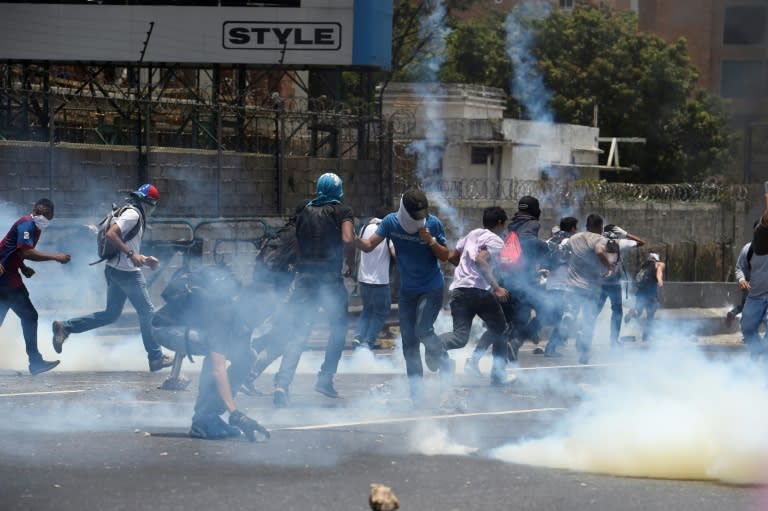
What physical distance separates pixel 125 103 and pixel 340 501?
11904mm

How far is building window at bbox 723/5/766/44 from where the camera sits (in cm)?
931

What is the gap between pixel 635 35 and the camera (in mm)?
49219

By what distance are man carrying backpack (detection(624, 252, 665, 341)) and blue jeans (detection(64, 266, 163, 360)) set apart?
711 cm

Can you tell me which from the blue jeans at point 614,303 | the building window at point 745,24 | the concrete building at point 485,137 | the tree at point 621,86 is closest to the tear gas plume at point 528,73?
the tree at point 621,86

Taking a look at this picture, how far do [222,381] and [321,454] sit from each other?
77cm

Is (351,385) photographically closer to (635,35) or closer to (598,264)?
(598,264)

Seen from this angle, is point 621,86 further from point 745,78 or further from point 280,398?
point 280,398

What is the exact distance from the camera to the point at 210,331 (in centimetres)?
796

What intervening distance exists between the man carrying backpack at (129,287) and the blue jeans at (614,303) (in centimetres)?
493

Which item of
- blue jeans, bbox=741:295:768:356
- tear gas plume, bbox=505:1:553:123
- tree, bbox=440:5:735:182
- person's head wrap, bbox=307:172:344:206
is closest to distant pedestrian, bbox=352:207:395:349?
person's head wrap, bbox=307:172:344:206

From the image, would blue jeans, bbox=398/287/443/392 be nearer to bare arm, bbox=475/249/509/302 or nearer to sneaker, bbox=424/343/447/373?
sneaker, bbox=424/343/447/373

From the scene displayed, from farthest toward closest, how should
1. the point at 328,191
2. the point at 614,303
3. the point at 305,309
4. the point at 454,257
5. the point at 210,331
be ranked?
1. the point at 614,303
2. the point at 454,257
3. the point at 328,191
4. the point at 305,309
5. the point at 210,331

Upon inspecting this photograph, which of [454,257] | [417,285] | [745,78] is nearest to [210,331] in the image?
[417,285]

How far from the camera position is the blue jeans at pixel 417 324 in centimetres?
965
